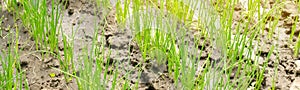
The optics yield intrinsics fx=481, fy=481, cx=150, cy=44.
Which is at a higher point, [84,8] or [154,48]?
[84,8]

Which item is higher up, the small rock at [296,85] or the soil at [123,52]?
the soil at [123,52]

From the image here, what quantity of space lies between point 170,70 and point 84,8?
0.73m

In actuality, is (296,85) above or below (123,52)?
below

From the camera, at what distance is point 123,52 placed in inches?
90.6

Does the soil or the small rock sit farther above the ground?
the soil

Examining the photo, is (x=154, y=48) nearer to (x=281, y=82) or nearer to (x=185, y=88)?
(x=185, y=88)

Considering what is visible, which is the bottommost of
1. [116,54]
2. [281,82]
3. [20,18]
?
[281,82]

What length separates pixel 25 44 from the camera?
7.65ft

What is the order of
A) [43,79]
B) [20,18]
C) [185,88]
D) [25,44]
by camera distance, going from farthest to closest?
[20,18]
[25,44]
[43,79]
[185,88]

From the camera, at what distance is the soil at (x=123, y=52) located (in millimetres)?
2125

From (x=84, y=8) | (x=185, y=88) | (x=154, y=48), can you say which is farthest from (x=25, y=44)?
(x=185, y=88)

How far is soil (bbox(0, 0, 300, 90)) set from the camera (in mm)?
2125

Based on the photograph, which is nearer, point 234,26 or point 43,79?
point 43,79

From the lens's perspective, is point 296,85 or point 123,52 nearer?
point 296,85
